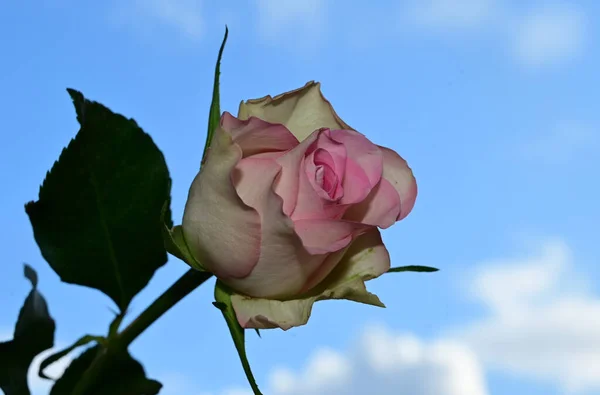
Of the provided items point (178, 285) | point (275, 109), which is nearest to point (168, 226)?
point (178, 285)

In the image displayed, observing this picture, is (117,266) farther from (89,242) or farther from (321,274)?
(321,274)

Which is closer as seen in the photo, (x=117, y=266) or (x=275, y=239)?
(x=275, y=239)

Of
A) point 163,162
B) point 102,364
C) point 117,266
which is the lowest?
point 102,364

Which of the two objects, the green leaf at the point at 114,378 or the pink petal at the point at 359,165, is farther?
the green leaf at the point at 114,378

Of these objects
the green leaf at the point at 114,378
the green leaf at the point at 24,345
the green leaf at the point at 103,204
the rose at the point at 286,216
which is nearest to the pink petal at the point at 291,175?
the rose at the point at 286,216

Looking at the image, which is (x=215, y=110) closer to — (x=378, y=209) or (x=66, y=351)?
(x=378, y=209)

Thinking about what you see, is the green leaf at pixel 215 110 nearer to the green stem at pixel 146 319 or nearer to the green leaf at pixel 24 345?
the green stem at pixel 146 319
